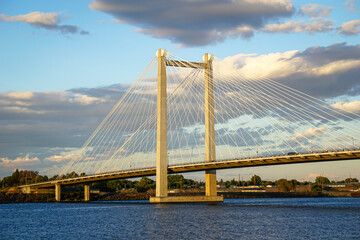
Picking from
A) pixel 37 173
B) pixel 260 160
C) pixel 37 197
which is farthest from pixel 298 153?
pixel 37 173

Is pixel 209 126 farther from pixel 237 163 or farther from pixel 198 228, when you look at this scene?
pixel 198 228

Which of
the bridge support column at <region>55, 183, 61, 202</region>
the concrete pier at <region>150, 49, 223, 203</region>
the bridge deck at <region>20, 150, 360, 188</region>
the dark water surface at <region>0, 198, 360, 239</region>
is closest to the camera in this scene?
the dark water surface at <region>0, 198, 360, 239</region>

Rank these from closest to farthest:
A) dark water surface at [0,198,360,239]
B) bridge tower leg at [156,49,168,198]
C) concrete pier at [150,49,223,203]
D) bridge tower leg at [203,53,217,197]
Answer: dark water surface at [0,198,360,239] → bridge tower leg at [156,49,168,198] → concrete pier at [150,49,223,203] → bridge tower leg at [203,53,217,197]

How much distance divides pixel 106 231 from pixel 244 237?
1145 centimetres

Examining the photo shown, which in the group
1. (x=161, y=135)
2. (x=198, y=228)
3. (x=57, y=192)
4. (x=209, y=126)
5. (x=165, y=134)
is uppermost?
(x=209, y=126)

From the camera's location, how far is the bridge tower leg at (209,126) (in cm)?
7238

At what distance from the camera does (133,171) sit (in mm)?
78875

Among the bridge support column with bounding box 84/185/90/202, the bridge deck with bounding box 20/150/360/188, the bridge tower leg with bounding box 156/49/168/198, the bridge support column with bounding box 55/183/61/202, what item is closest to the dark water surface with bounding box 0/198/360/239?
the bridge deck with bounding box 20/150/360/188

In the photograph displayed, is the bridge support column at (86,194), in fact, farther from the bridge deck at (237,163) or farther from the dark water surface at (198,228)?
the dark water surface at (198,228)

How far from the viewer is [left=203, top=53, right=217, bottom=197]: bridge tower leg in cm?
7238

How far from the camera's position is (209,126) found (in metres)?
73.1

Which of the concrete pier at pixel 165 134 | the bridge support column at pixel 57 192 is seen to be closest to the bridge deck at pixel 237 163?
the concrete pier at pixel 165 134

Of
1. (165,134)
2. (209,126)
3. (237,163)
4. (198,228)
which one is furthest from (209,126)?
(198,228)

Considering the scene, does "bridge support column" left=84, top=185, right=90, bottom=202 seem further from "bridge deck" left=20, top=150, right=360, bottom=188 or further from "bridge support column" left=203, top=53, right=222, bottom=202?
"bridge support column" left=203, top=53, right=222, bottom=202
